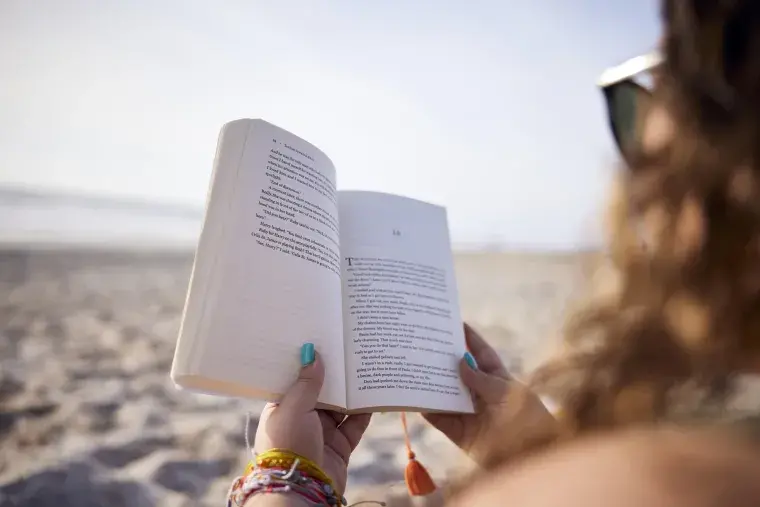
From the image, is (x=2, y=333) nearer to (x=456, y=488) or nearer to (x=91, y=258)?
(x=91, y=258)

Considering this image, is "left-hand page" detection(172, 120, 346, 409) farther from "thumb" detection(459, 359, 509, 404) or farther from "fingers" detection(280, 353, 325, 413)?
"thumb" detection(459, 359, 509, 404)

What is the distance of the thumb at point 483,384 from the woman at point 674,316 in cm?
60

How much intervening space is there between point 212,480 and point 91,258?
238 centimetres

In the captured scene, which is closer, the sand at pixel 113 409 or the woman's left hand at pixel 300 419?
the woman's left hand at pixel 300 419

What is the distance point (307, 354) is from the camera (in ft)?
→ 3.01

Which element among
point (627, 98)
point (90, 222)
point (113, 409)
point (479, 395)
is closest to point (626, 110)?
point (627, 98)

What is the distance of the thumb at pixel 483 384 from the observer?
3.64 feet

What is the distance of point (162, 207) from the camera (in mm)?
4570

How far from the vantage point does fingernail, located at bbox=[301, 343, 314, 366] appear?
0.91 meters

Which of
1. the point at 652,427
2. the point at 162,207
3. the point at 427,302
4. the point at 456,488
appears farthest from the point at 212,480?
the point at 162,207

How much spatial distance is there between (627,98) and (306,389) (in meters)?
0.58

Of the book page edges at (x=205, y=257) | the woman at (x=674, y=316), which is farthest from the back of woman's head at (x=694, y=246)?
the book page edges at (x=205, y=257)

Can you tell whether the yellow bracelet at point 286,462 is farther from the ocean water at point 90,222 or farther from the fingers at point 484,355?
the ocean water at point 90,222

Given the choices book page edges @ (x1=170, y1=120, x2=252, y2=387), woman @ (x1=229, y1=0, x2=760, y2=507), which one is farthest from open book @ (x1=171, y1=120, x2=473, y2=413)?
woman @ (x1=229, y1=0, x2=760, y2=507)
